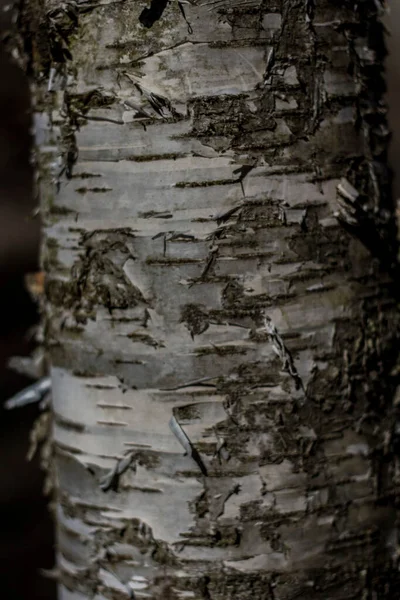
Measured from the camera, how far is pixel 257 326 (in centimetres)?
122

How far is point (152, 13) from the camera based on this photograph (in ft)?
3.90

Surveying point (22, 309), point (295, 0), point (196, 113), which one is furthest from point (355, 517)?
point (22, 309)

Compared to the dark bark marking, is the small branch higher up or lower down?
lower down

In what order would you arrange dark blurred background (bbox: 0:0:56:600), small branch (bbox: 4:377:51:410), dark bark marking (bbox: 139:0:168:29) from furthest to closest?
1. dark blurred background (bbox: 0:0:56:600)
2. small branch (bbox: 4:377:51:410)
3. dark bark marking (bbox: 139:0:168:29)

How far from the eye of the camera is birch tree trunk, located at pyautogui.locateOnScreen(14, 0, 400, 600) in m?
1.20

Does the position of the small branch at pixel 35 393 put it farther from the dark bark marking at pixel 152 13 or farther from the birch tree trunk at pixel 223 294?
the dark bark marking at pixel 152 13

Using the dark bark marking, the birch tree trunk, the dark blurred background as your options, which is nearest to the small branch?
the birch tree trunk

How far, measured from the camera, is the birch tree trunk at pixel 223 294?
1.20 m

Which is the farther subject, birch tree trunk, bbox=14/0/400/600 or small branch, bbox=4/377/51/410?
small branch, bbox=4/377/51/410

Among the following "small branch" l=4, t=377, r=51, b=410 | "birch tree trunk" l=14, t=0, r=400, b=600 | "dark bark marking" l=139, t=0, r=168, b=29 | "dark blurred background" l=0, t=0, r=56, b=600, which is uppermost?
"dark bark marking" l=139, t=0, r=168, b=29

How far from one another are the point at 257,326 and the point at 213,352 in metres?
0.08

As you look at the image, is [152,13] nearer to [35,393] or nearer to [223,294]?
[223,294]

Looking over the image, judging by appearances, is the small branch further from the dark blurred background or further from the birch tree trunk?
the dark blurred background

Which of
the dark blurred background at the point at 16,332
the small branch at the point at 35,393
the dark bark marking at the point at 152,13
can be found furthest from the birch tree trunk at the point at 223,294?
the dark blurred background at the point at 16,332
